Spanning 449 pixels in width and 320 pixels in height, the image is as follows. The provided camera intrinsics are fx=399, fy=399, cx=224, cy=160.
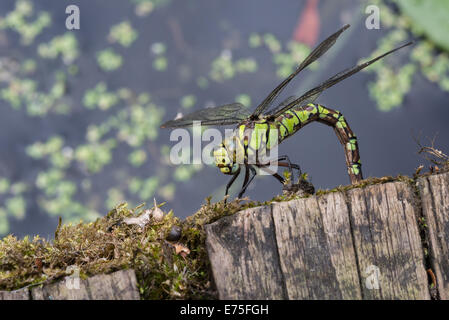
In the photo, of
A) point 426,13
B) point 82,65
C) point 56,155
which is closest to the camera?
point 426,13

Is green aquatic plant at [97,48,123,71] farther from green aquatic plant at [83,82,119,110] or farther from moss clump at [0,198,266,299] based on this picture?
moss clump at [0,198,266,299]

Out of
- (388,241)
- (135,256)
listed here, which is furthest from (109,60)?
(388,241)

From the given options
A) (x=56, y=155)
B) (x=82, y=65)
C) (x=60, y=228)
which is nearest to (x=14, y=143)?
(x=56, y=155)

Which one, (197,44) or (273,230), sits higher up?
(197,44)

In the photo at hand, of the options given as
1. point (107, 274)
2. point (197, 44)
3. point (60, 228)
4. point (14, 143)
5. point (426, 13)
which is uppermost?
point (197, 44)

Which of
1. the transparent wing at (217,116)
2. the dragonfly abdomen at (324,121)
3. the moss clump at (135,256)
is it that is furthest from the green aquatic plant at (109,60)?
the moss clump at (135,256)

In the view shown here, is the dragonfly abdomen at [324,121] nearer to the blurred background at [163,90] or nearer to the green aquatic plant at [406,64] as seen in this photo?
the blurred background at [163,90]

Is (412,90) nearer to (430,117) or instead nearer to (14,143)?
(430,117)
